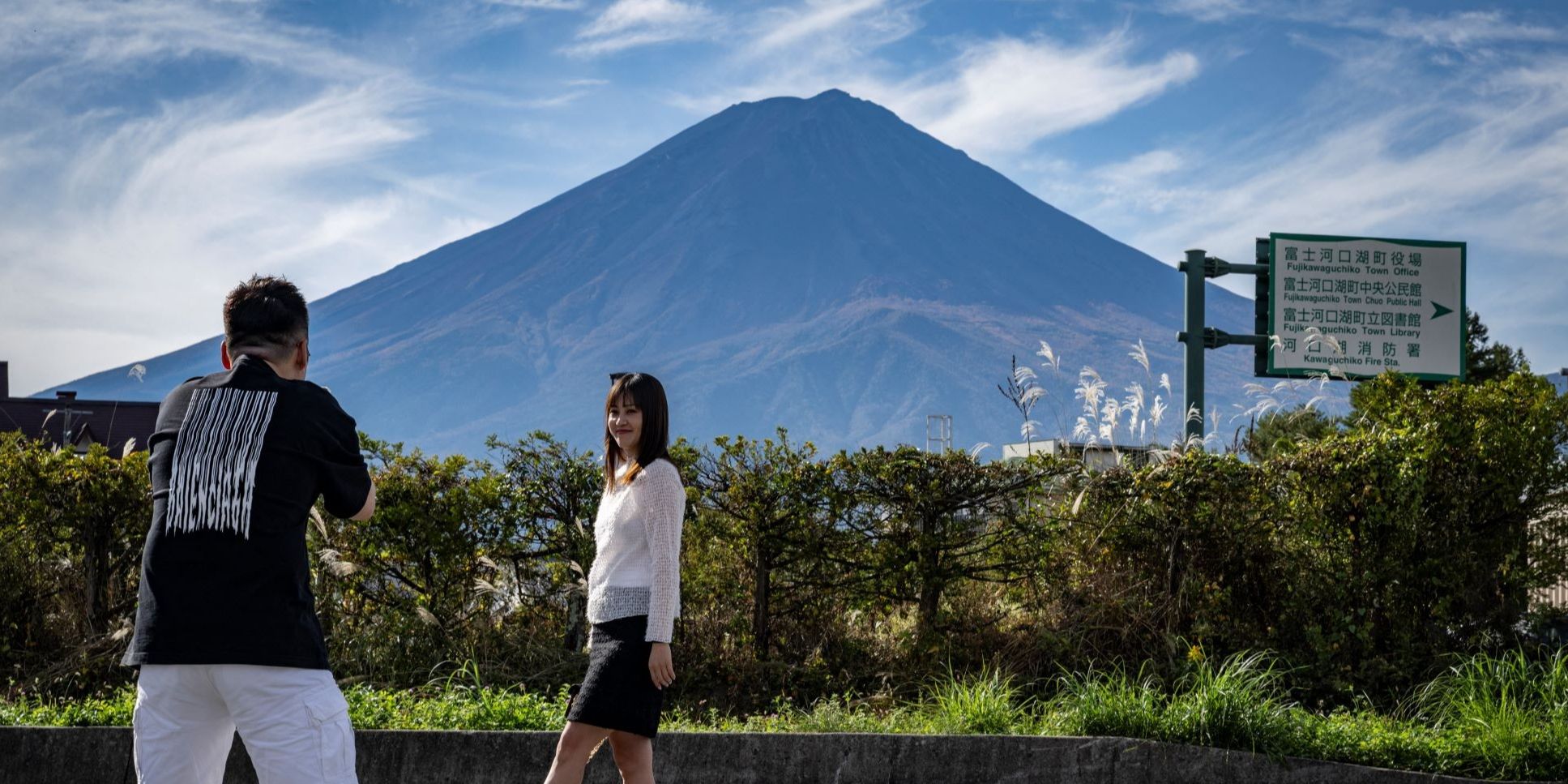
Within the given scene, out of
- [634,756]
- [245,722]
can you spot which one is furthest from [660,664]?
[245,722]

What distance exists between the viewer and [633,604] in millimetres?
4340

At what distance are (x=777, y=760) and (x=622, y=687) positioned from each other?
1.40m

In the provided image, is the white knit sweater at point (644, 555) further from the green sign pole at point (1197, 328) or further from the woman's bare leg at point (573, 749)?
the green sign pole at point (1197, 328)

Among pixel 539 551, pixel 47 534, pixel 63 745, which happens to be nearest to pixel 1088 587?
pixel 539 551

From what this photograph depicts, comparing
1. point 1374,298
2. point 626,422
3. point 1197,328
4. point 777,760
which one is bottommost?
point 777,760

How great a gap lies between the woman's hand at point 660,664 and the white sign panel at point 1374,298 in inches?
526

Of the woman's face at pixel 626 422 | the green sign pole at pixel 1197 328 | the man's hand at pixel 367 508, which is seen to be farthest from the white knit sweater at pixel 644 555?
the green sign pole at pixel 1197 328

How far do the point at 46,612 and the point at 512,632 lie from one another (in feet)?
8.67

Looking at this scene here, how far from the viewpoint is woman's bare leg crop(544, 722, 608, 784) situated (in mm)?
4285

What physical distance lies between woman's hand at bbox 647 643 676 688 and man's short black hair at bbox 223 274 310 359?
150 centimetres

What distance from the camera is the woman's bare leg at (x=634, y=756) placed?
170 inches

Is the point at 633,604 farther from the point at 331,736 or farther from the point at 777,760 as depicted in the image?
the point at 777,760

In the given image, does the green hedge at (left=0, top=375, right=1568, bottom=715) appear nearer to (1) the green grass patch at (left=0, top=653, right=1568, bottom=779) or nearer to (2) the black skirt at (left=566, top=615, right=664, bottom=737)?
(1) the green grass patch at (left=0, top=653, right=1568, bottom=779)

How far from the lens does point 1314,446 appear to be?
24.1 feet
